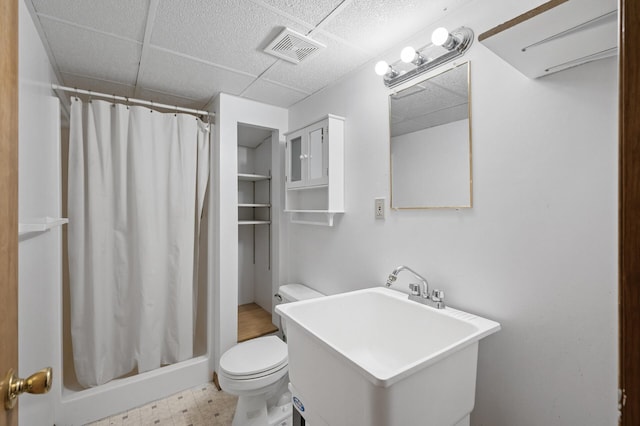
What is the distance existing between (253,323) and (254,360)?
0.94 meters

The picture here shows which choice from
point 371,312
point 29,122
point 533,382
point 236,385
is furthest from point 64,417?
point 533,382

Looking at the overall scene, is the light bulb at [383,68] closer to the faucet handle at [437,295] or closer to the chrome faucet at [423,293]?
the chrome faucet at [423,293]

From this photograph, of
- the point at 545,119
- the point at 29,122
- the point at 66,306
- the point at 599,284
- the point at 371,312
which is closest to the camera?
the point at 599,284

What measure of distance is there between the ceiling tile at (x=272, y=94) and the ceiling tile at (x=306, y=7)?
0.75m

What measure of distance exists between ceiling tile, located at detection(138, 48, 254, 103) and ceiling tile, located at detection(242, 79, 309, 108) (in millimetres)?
76

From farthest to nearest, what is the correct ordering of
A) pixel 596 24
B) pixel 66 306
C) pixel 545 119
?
pixel 66 306
pixel 545 119
pixel 596 24

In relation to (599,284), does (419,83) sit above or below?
above

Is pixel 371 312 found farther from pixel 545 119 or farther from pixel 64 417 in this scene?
pixel 64 417

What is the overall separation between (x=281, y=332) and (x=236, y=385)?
2.77 ft

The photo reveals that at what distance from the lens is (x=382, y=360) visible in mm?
1280

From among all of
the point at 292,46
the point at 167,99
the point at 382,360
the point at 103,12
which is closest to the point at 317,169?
the point at 292,46

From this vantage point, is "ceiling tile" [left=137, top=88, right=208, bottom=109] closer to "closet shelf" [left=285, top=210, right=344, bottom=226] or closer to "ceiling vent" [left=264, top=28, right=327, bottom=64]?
"ceiling vent" [left=264, top=28, right=327, bottom=64]

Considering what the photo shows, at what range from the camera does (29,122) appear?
112cm

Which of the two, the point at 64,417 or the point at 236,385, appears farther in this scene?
the point at 64,417
